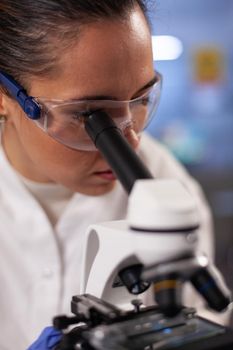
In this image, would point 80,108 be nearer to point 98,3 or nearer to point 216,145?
point 98,3

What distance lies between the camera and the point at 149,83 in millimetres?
1049

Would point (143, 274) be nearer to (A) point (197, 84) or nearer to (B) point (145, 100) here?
(B) point (145, 100)

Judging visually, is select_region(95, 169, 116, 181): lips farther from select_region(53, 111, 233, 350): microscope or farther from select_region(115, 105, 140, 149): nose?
select_region(53, 111, 233, 350): microscope

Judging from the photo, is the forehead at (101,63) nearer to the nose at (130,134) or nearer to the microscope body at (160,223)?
the nose at (130,134)

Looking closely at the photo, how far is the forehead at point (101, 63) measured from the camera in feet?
3.14

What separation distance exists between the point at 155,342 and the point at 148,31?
23.2 inches

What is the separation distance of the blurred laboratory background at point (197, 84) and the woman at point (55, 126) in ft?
7.28

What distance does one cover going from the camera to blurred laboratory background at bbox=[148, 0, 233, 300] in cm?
350

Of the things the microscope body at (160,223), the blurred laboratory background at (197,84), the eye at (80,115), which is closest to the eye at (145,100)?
the eye at (80,115)

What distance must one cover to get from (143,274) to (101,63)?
1.34ft

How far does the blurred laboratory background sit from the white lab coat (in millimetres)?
2271

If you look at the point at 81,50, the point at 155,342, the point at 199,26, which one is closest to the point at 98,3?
the point at 81,50

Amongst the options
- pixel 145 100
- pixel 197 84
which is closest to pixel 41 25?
pixel 145 100

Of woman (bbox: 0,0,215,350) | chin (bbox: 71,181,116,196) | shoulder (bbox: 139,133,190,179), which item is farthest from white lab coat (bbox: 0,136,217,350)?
shoulder (bbox: 139,133,190,179)
